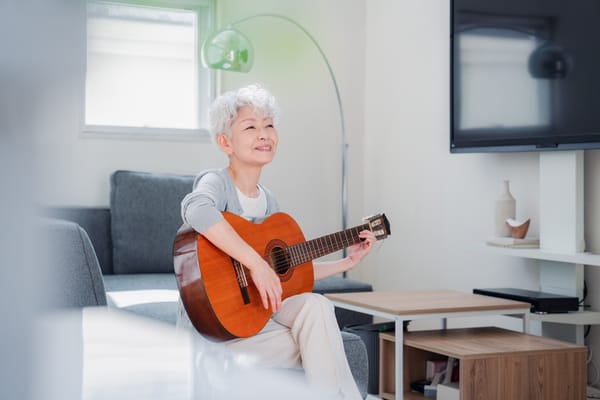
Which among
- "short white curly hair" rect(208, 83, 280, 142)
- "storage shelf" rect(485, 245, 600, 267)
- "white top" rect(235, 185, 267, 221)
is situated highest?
"short white curly hair" rect(208, 83, 280, 142)

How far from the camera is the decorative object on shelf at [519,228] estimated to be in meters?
2.94

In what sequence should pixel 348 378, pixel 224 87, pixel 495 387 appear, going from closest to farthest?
pixel 348 378 < pixel 495 387 < pixel 224 87

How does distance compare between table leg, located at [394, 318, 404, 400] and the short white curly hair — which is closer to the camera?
the short white curly hair

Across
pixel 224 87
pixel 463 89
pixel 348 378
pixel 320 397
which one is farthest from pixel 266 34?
pixel 320 397

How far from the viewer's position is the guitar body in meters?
1.54

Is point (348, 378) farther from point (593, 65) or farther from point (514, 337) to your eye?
point (593, 65)

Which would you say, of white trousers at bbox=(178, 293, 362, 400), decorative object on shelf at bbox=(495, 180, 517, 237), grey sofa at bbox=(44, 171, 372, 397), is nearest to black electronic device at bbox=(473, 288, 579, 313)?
decorative object on shelf at bbox=(495, 180, 517, 237)

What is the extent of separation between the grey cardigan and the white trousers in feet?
0.75

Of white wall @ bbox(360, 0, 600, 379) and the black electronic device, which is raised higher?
white wall @ bbox(360, 0, 600, 379)

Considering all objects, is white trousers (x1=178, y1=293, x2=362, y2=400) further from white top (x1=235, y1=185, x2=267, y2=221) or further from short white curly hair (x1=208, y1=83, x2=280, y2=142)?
short white curly hair (x1=208, y1=83, x2=280, y2=142)

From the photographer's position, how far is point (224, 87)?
13.3 feet

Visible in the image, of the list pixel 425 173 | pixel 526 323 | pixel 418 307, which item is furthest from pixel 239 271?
pixel 425 173

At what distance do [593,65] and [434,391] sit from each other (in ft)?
3.98

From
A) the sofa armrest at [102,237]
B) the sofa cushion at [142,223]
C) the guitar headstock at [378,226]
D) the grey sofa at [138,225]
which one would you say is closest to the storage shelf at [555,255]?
the grey sofa at [138,225]
